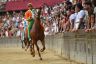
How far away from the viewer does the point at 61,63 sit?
1507 centimetres

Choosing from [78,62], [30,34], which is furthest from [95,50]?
[30,34]

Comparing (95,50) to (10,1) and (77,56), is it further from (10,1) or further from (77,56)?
(10,1)

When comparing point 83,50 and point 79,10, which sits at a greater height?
point 79,10

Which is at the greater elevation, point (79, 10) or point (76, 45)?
point (79, 10)

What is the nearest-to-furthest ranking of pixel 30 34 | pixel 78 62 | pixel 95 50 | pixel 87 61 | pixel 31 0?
pixel 95 50 < pixel 87 61 < pixel 78 62 < pixel 30 34 < pixel 31 0

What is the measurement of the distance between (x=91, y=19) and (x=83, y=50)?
1.19 metres

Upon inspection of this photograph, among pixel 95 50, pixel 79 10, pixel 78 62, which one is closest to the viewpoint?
pixel 95 50

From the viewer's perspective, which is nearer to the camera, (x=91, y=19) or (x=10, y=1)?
(x=91, y=19)

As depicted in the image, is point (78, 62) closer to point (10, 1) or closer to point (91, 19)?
point (91, 19)

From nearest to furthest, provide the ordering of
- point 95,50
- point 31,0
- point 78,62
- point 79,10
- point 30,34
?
1. point 95,50
2. point 78,62
3. point 79,10
4. point 30,34
5. point 31,0

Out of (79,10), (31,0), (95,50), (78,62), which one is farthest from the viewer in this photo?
(31,0)

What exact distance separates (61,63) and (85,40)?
5.56 ft

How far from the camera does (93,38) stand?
12.8m

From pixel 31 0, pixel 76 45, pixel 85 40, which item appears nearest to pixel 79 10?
pixel 76 45
